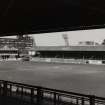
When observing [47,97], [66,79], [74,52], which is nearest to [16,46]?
[74,52]

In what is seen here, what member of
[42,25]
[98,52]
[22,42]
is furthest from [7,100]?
[22,42]

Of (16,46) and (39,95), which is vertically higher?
(16,46)

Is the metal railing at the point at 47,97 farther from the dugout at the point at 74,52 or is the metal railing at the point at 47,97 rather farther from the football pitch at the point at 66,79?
the dugout at the point at 74,52

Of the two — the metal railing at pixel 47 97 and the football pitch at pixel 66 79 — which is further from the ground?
the metal railing at pixel 47 97

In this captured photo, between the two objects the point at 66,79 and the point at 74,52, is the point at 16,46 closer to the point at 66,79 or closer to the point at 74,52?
the point at 74,52

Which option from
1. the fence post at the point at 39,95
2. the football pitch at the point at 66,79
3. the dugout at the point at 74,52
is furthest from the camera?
the dugout at the point at 74,52

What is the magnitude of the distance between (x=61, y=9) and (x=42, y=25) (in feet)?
9.10

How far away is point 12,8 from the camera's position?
26.1 feet

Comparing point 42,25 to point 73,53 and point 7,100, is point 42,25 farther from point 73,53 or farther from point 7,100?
point 73,53

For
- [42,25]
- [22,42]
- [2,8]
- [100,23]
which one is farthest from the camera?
[22,42]

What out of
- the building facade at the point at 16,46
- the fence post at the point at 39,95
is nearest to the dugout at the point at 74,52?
the building facade at the point at 16,46

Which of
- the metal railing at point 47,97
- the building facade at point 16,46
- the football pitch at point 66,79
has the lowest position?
the football pitch at point 66,79

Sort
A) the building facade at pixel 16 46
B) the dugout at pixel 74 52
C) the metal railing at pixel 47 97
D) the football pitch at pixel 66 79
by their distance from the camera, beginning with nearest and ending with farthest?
1. the metal railing at pixel 47 97
2. the football pitch at pixel 66 79
3. the dugout at pixel 74 52
4. the building facade at pixel 16 46

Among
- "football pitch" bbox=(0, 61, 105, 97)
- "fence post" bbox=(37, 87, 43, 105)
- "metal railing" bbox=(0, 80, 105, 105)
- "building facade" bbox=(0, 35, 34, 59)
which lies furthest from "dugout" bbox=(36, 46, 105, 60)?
"fence post" bbox=(37, 87, 43, 105)
